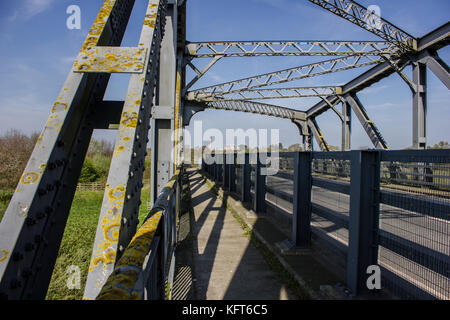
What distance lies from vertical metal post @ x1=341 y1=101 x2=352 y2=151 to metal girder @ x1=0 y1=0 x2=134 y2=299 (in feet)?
58.8

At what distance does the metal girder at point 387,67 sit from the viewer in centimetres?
1040

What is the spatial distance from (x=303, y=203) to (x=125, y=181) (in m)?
3.43

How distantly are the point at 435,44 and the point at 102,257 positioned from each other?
1473cm

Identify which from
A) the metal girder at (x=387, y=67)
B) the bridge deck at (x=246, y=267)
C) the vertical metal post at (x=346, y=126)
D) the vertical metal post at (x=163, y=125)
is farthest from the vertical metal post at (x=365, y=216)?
the vertical metal post at (x=346, y=126)

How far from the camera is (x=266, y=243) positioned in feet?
15.4

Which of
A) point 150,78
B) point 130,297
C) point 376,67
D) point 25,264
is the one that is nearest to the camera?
point 130,297

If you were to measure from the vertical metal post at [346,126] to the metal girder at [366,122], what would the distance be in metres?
0.53

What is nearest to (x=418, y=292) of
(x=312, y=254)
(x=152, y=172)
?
(x=312, y=254)

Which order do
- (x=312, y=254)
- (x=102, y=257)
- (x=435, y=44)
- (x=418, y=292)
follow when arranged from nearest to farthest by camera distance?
(x=102, y=257) < (x=418, y=292) < (x=312, y=254) < (x=435, y=44)

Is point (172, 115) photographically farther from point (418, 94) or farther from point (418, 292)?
point (418, 94)

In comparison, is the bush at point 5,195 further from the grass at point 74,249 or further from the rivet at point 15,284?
the rivet at point 15,284

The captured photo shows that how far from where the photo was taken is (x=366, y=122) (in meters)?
15.5

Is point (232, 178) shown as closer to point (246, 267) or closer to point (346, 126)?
point (246, 267)

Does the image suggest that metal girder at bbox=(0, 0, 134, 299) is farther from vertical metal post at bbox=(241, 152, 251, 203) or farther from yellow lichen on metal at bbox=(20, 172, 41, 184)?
vertical metal post at bbox=(241, 152, 251, 203)
